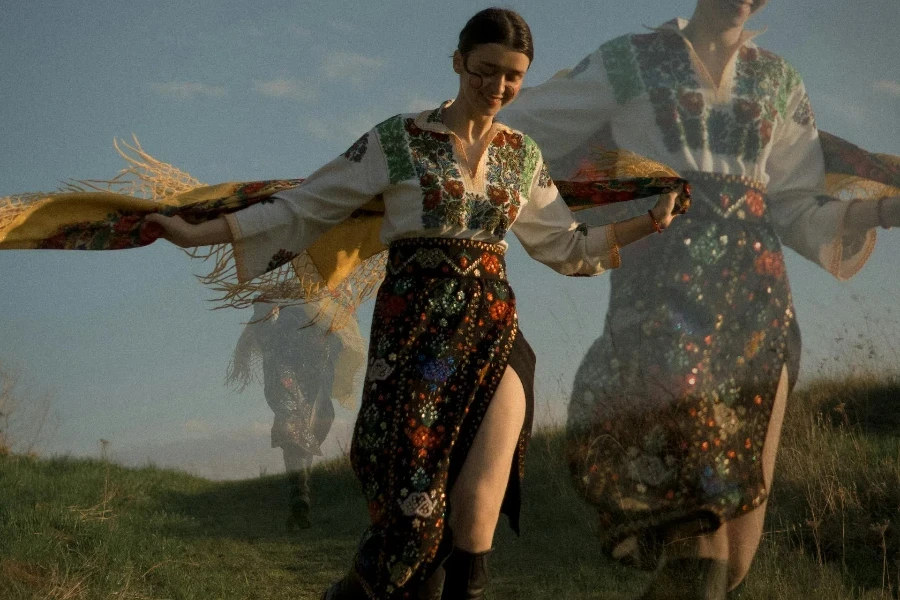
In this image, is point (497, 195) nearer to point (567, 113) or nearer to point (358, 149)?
point (358, 149)

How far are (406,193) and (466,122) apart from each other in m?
0.28

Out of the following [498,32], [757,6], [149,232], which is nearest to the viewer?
[498,32]

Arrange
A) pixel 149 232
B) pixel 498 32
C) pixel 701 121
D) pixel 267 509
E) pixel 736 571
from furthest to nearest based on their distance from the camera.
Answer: pixel 267 509 → pixel 701 121 → pixel 736 571 → pixel 149 232 → pixel 498 32

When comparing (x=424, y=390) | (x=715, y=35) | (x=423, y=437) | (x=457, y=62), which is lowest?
(x=423, y=437)

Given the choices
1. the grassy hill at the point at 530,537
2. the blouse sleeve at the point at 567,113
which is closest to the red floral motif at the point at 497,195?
the blouse sleeve at the point at 567,113

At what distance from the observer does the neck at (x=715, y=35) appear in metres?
4.12

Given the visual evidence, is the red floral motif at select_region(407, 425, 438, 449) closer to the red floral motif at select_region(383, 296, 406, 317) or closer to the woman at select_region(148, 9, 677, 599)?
the woman at select_region(148, 9, 677, 599)

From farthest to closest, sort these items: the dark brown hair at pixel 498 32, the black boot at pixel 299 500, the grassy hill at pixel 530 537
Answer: the black boot at pixel 299 500 < the grassy hill at pixel 530 537 < the dark brown hair at pixel 498 32

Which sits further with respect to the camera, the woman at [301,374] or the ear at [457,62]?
the woman at [301,374]

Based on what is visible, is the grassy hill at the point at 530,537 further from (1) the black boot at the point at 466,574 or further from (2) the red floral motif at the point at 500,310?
(2) the red floral motif at the point at 500,310

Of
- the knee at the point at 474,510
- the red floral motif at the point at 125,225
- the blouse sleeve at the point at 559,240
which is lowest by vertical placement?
the knee at the point at 474,510

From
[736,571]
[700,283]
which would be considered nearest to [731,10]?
[700,283]

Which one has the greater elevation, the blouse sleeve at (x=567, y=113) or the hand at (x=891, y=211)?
the blouse sleeve at (x=567, y=113)

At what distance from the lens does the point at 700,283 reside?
3.95 meters
